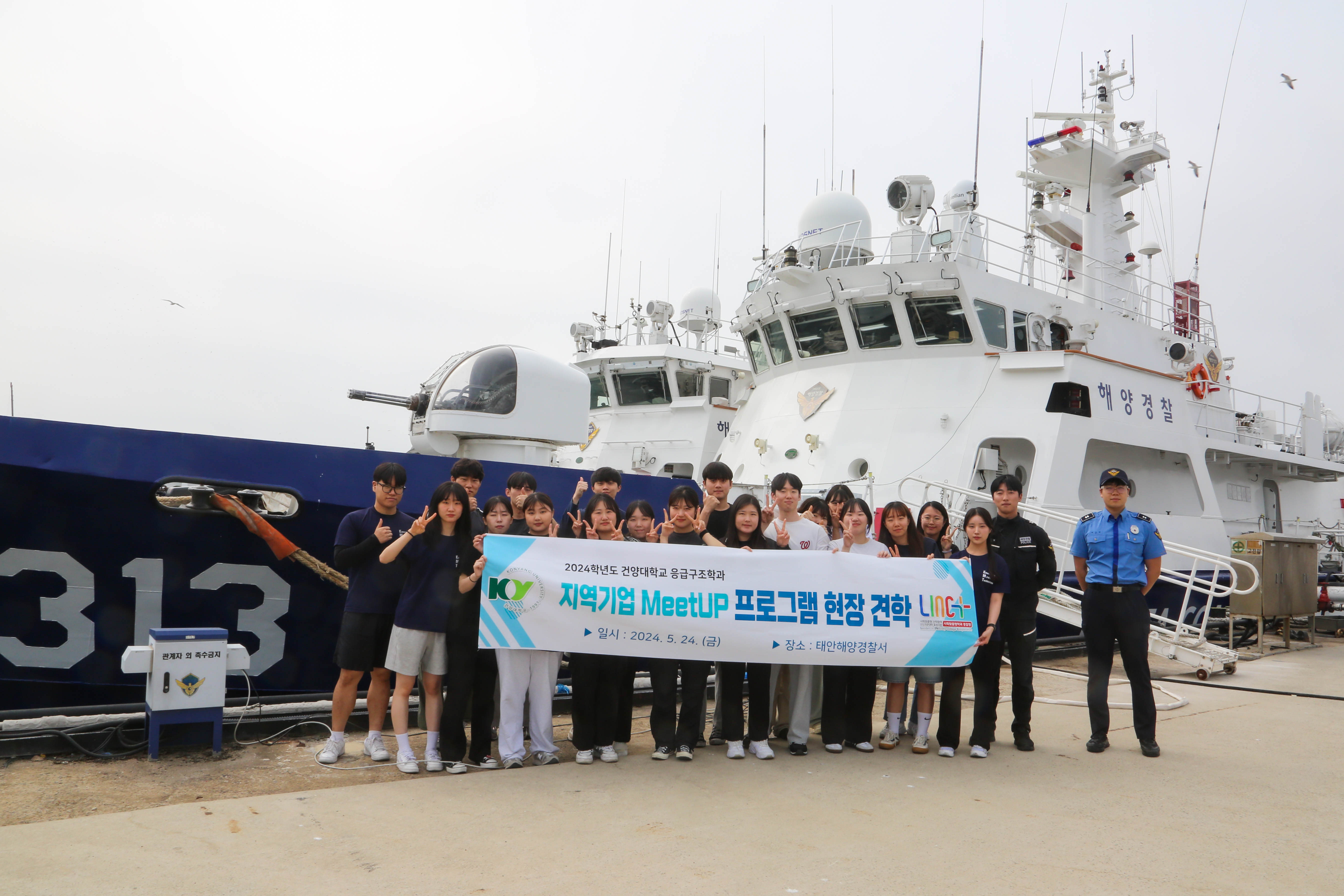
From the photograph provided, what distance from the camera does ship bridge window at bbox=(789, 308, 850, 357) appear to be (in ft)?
37.3

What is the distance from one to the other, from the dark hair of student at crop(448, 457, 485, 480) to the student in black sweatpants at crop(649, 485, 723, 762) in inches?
43.5

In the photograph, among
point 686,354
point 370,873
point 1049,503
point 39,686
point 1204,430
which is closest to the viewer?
point 370,873

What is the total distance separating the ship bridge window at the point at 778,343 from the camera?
12125mm

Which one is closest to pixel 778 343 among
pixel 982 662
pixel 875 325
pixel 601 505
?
pixel 875 325

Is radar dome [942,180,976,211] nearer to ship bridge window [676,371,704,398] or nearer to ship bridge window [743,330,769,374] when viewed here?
ship bridge window [743,330,769,374]

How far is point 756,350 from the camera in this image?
1287 centimetres

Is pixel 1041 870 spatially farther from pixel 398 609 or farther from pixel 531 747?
pixel 398 609

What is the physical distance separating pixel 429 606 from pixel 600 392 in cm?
1523

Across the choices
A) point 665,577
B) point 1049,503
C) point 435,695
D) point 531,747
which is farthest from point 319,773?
point 1049,503

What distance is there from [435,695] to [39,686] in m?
2.46

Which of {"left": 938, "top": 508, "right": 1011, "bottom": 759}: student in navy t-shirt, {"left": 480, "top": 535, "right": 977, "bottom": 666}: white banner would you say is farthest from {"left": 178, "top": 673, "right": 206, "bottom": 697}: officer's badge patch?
{"left": 938, "top": 508, "right": 1011, "bottom": 759}: student in navy t-shirt

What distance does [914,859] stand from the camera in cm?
316

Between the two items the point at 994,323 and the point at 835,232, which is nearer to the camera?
the point at 994,323

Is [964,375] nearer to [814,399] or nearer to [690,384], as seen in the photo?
[814,399]
